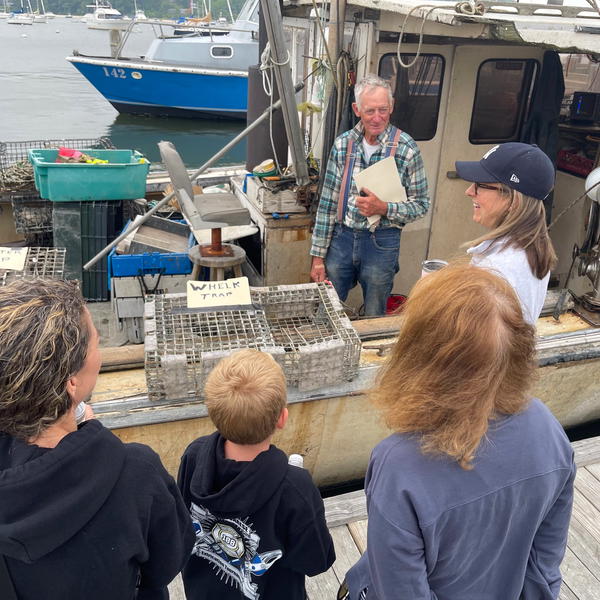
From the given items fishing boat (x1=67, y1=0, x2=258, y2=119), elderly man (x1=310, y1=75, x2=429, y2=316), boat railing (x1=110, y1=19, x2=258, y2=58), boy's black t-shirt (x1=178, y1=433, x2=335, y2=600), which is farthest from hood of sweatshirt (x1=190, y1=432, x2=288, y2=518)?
fishing boat (x1=67, y1=0, x2=258, y2=119)

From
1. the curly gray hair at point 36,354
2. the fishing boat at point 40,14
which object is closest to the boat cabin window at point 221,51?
the curly gray hair at point 36,354

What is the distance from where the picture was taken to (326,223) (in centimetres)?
375

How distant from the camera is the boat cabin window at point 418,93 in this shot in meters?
4.24

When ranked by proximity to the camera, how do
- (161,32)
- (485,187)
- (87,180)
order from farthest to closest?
(161,32)
(87,180)
(485,187)

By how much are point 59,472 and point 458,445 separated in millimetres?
871

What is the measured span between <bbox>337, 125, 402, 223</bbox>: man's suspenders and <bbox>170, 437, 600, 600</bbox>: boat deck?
1.82 m

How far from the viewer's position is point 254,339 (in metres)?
2.70

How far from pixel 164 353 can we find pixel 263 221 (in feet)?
7.11

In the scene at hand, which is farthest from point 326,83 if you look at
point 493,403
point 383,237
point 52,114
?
point 52,114

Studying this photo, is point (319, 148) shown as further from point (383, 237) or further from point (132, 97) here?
point (132, 97)

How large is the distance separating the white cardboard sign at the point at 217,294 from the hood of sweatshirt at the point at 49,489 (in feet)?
5.19

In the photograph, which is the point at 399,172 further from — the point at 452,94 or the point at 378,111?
the point at 452,94

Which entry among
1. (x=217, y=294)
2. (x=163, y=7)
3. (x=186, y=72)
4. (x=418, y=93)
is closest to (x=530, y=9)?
(x=418, y=93)

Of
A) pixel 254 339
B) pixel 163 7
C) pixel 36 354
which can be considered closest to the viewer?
pixel 36 354
